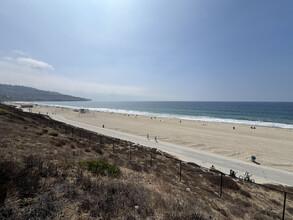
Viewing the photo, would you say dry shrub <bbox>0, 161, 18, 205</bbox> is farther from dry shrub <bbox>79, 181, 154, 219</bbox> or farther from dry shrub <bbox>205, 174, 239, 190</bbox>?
dry shrub <bbox>205, 174, 239, 190</bbox>

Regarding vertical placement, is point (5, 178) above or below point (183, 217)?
above

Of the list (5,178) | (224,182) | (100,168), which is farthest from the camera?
(224,182)

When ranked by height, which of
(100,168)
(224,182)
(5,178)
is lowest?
(224,182)

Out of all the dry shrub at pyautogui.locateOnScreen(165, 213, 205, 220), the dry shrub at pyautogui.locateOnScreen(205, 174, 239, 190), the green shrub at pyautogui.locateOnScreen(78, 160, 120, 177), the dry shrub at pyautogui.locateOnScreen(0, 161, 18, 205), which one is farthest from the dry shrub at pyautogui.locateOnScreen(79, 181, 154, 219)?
the dry shrub at pyautogui.locateOnScreen(205, 174, 239, 190)

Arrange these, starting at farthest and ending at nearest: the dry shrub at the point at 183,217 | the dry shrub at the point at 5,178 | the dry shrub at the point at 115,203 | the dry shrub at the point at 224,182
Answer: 1. the dry shrub at the point at 224,182
2. the dry shrub at the point at 183,217
3. the dry shrub at the point at 115,203
4. the dry shrub at the point at 5,178

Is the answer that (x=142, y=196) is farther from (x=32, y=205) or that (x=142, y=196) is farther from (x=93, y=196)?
(x=32, y=205)

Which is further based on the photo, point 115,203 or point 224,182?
point 224,182

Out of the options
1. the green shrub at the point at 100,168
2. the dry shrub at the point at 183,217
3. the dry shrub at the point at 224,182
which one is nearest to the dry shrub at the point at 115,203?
the dry shrub at the point at 183,217

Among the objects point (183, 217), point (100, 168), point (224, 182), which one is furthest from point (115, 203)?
point (224, 182)

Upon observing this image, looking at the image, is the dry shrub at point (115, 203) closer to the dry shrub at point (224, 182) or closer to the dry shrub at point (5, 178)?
the dry shrub at point (5, 178)

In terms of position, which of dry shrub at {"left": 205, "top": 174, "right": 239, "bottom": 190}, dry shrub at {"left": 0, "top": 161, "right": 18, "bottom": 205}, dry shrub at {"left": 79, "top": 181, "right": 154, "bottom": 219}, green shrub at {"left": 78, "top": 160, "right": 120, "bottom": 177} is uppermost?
dry shrub at {"left": 0, "top": 161, "right": 18, "bottom": 205}

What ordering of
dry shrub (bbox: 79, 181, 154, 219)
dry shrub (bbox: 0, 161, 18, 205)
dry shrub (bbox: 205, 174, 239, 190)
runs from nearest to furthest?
dry shrub (bbox: 0, 161, 18, 205), dry shrub (bbox: 79, 181, 154, 219), dry shrub (bbox: 205, 174, 239, 190)

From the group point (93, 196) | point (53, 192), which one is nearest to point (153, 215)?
point (93, 196)

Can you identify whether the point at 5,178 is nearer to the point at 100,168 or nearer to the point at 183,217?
the point at 100,168
